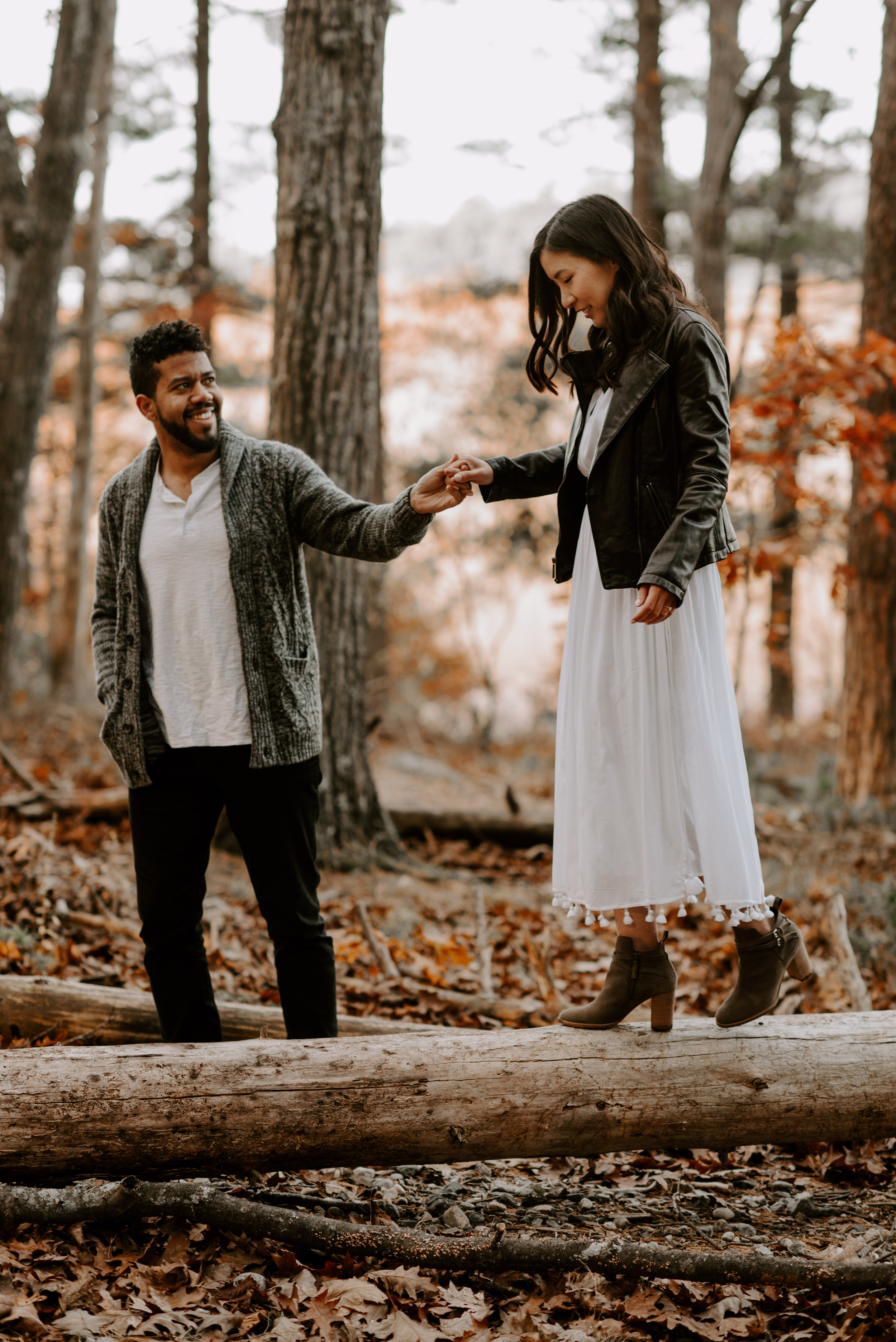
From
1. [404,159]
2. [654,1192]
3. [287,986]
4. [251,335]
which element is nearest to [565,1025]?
[654,1192]

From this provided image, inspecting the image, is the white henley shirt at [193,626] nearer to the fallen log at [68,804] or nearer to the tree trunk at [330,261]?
the tree trunk at [330,261]

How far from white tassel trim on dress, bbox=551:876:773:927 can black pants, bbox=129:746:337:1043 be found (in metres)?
0.83

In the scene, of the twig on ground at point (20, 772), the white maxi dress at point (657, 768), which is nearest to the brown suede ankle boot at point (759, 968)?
the white maxi dress at point (657, 768)

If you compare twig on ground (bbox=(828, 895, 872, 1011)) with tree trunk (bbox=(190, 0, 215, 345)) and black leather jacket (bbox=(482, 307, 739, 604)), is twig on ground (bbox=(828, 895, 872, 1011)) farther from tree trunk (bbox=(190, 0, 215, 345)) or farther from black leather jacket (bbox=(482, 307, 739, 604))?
tree trunk (bbox=(190, 0, 215, 345))

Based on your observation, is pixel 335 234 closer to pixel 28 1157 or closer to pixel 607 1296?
pixel 28 1157

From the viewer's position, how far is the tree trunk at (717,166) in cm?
986

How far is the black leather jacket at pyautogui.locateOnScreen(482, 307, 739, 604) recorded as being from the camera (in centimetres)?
269

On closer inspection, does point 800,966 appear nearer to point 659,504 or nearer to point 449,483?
point 659,504

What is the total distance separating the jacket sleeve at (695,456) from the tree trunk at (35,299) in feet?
27.2

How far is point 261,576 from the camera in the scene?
3.24m

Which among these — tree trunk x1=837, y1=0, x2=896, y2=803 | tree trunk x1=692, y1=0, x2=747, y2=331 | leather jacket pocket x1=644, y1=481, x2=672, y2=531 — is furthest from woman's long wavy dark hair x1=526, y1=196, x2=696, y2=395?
tree trunk x1=692, y1=0, x2=747, y2=331

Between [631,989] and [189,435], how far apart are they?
2.11 meters

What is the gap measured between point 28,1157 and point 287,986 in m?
0.85

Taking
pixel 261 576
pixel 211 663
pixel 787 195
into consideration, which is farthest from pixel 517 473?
pixel 787 195
